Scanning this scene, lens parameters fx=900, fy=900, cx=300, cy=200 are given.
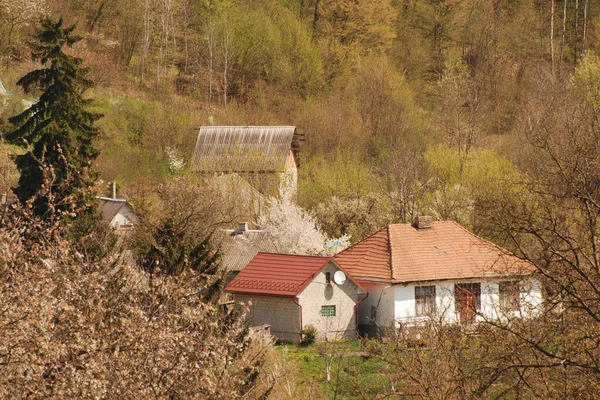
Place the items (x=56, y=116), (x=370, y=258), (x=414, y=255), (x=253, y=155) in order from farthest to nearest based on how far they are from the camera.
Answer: (x=253, y=155)
(x=414, y=255)
(x=370, y=258)
(x=56, y=116)

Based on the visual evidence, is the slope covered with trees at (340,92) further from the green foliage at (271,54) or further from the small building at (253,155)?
the small building at (253,155)

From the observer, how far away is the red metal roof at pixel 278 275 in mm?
28594

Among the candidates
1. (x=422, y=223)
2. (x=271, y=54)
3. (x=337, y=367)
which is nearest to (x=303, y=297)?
(x=337, y=367)

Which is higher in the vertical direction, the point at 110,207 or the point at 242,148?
the point at 242,148

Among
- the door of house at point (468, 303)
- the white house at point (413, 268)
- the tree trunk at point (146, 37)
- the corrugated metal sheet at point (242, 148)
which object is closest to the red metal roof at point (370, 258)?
the white house at point (413, 268)

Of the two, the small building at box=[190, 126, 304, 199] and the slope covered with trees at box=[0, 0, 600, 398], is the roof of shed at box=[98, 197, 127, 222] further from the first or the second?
the small building at box=[190, 126, 304, 199]

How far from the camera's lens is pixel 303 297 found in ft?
93.6

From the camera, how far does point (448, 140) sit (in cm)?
4741

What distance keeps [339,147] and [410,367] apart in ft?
115

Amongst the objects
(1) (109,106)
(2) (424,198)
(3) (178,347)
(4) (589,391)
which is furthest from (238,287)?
(1) (109,106)

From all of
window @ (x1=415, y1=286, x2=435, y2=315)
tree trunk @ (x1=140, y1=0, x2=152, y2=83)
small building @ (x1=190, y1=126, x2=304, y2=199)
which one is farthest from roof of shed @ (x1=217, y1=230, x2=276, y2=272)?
tree trunk @ (x1=140, y1=0, x2=152, y2=83)

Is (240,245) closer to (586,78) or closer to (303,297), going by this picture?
(303,297)

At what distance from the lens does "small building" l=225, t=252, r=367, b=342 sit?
28391 millimetres

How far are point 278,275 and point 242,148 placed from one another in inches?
620
